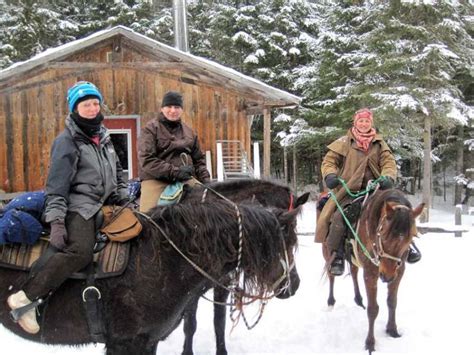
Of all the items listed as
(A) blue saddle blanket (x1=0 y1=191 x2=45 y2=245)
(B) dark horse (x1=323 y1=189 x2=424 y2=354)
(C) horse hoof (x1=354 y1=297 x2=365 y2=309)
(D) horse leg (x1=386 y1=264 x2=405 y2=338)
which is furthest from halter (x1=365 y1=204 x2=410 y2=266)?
(A) blue saddle blanket (x1=0 y1=191 x2=45 y2=245)

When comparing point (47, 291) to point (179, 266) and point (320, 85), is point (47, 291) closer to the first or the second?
point (179, 266)

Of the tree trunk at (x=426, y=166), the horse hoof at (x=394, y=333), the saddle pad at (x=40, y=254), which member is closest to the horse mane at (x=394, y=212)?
the horse hoof at (x=394, y=333)

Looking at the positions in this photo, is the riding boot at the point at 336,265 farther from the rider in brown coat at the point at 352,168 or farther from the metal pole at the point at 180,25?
the metal pole at the point at 180,25

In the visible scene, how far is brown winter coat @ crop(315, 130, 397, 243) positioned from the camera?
5348 millimetres

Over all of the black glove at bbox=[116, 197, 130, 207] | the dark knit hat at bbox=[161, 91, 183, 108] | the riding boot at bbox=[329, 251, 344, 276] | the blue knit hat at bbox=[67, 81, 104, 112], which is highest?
the dark knit hat at bbox=[161, 91, 183, 108]

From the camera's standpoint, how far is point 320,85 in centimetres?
2081

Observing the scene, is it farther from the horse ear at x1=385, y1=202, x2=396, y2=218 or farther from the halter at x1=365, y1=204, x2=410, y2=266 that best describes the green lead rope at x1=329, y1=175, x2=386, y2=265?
the horse ear at x1=385, y1=202, x2=396, y2=218

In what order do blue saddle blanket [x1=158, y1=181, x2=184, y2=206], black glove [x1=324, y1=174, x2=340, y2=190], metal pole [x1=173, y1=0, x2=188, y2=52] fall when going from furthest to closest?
metal pole [x1=173, y1=0, x2=188, y2=52], black glove [x1=324, y1=174, x2=340, y2=190], blue saddle blanket [x1=158, y1=181, x2=184, y2=206]

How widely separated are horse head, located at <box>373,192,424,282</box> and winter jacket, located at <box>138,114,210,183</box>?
212 cm

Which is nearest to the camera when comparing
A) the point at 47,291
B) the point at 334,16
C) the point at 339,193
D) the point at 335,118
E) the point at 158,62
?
the point at 47,291

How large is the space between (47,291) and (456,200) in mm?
25000

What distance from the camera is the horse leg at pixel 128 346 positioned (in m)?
2.72

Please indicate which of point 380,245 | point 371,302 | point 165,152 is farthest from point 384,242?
point 165,152

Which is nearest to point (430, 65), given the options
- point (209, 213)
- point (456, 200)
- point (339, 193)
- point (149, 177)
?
A: point (456, 200)
